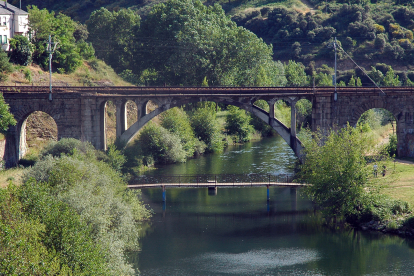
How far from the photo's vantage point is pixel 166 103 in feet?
168

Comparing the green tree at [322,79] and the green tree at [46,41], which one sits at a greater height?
the green tree at [46,41]

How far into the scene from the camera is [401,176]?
1726 inches

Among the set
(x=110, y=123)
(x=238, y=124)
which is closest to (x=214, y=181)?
(x=110, y=123)

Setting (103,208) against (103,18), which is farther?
(103,18)

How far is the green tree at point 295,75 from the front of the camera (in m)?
88.6

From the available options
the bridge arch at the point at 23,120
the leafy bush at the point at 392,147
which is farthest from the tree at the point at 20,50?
the leafy bush at the point at 392,147

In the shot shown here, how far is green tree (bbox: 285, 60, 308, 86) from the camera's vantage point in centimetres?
8862

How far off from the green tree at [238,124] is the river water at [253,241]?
24.8 meters

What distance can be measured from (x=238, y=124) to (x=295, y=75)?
22519mm

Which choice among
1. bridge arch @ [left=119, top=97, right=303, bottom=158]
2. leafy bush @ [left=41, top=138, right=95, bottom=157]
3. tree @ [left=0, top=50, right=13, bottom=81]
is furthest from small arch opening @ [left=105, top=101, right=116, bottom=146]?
tree @ [left=0, top=50, right=13, bottom=81]

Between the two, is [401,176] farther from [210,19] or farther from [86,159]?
[210,19]

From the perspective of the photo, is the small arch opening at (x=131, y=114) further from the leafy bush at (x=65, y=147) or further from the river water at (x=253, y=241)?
the river water at (x=253, y=241)

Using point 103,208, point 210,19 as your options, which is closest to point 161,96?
point 103,208

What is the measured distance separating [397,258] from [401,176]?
527 inches
